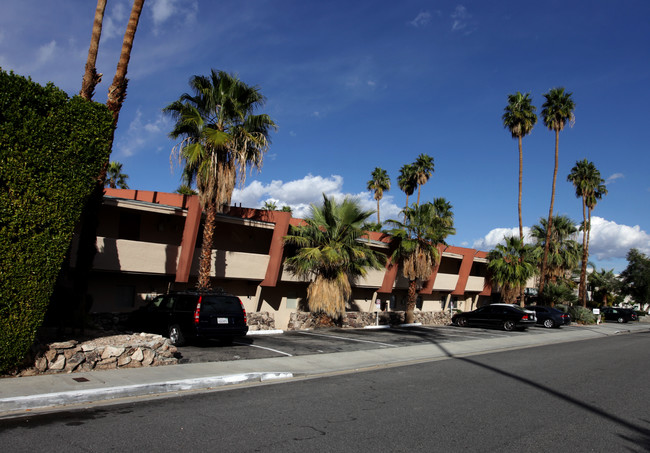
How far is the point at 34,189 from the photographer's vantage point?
8.34m

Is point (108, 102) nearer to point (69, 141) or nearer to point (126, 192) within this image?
point (69, 141)

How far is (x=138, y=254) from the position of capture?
62.4 ft

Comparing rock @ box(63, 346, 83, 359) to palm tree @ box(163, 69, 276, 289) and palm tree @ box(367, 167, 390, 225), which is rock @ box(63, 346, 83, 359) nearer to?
palm tree @ box(163, 69, 276, 289)

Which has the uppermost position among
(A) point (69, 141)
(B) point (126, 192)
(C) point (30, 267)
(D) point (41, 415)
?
(B) point (126, 192)

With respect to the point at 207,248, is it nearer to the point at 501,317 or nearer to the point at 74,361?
the point at 74,361

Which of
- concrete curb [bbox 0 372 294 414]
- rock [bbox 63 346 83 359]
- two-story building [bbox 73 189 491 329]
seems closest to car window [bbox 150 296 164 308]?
two-story building [bbox 73 189 491 329]

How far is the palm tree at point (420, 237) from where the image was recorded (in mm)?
27297

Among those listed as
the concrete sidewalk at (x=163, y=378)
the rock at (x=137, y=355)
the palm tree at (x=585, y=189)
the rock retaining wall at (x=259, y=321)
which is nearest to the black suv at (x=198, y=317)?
the concrete sidewalk at (x=163, y=378)

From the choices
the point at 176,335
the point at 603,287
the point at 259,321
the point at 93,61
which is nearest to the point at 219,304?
the point at 176,335

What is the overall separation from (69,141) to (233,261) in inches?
529

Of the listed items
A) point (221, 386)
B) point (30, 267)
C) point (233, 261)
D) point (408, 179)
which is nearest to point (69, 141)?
point (30, 267)

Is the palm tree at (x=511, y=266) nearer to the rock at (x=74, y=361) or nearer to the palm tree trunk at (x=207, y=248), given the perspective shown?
the palm tree trunk at (x=207, y=248)

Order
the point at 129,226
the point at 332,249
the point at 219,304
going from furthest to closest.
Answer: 1. the point at 332,249
2. the point at 129,226
3. the point at 219,304

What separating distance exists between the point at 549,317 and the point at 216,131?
89.2 ft
